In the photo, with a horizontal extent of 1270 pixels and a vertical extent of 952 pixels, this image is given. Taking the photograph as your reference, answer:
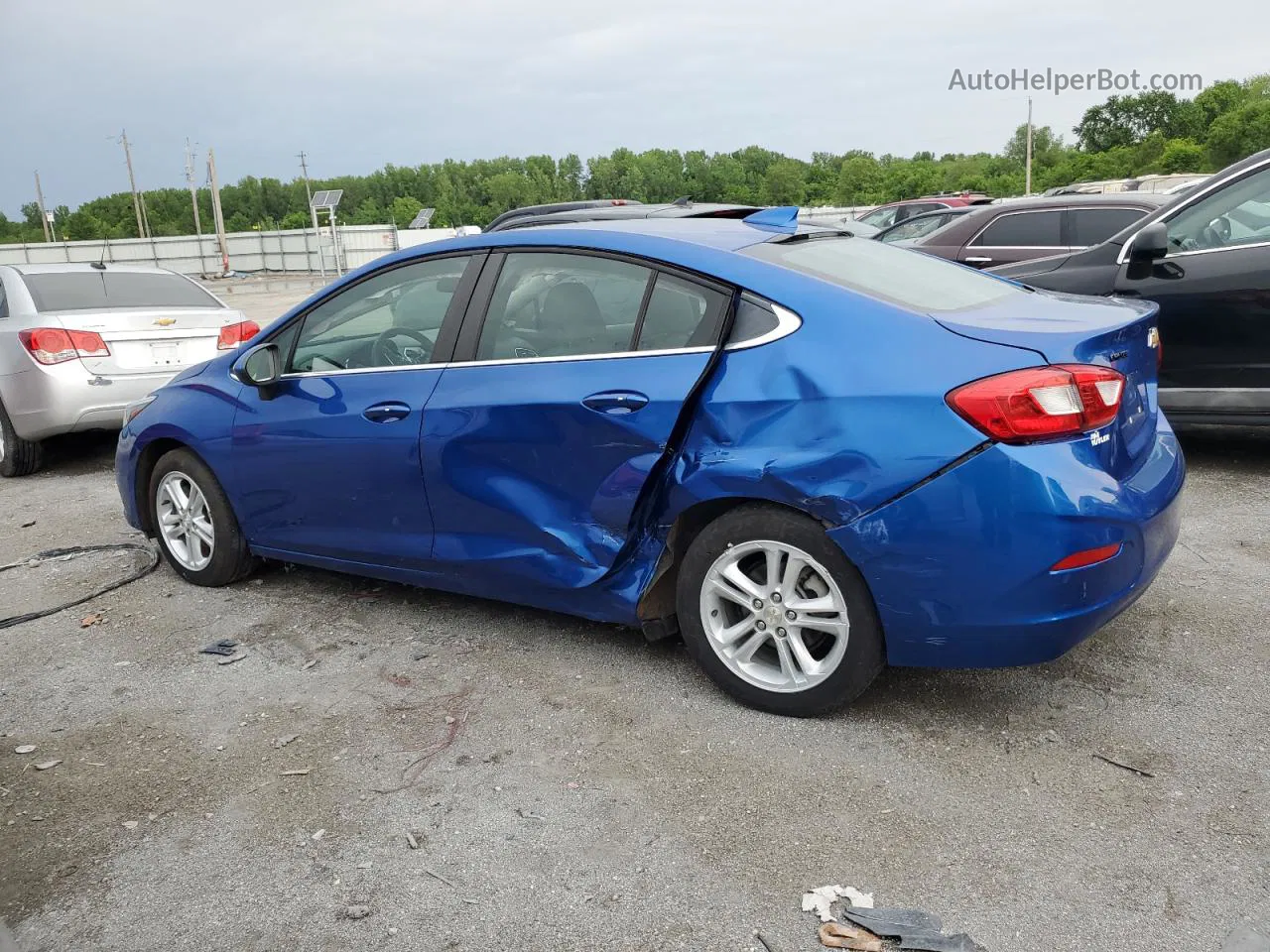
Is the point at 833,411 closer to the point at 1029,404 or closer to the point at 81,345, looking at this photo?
the point at 1029,404

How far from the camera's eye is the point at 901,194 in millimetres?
101438

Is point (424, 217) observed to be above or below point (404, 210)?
below

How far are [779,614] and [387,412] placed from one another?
172 cm

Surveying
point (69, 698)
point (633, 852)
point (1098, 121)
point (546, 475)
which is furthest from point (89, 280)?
point (1098, 121)

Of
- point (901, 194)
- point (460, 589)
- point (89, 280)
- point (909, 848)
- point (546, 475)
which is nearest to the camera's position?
point (909, 848)

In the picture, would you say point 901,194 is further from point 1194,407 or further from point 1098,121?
point 1194,407

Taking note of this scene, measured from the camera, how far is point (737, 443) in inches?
133

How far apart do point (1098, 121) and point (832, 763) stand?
368ft

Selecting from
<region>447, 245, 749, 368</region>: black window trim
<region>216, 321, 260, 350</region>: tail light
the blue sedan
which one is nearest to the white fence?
<region>216, 321, 260, 350</region>: tail light

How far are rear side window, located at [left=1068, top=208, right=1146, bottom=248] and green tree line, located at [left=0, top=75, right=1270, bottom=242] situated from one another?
74856 mm

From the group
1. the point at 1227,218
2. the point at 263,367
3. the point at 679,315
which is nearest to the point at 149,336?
the point at 263,367

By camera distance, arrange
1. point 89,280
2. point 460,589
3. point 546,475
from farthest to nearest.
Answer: point 89,280 → point 460,589 → point 546,475

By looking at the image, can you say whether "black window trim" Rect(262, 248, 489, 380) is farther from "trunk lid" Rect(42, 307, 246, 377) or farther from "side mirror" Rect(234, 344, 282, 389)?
"trunk lid" Rect(42, 307, 246, 377)

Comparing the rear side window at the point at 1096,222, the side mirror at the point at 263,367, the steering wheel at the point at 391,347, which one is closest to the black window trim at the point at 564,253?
the steering wheel at the point at 391,347
